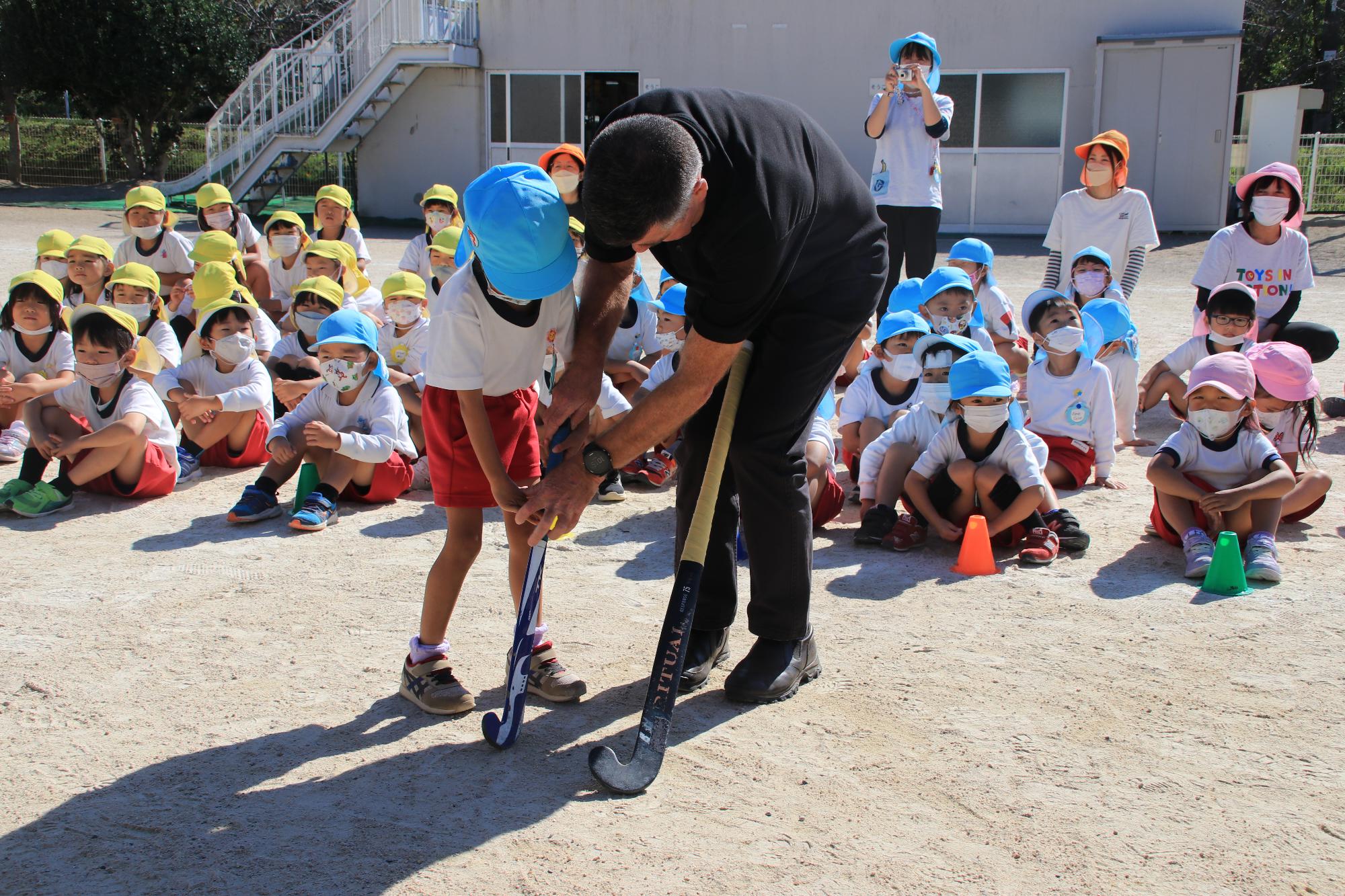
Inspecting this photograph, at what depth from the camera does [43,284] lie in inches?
241

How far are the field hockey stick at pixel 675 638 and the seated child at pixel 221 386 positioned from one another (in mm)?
3545

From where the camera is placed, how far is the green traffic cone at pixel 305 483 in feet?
17.0

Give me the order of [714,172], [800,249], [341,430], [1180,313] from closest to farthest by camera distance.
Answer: [714,172] < [800,249] < [341,430] < [1180,313]

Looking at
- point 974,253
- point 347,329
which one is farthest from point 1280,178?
point 347,329

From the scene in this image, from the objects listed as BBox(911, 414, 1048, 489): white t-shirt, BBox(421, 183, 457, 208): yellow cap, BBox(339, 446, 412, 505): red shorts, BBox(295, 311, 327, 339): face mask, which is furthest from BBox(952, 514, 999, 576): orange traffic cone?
BBox(421, 183, 457, 208): yellow cap

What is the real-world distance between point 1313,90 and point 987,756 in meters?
20.6

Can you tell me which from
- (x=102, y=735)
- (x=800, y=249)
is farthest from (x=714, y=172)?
(x=102, y=735)

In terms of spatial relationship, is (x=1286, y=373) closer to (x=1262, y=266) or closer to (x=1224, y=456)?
(x=1224, y=456)

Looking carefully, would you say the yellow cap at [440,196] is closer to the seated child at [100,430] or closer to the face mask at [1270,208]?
the seated child at [100,430]

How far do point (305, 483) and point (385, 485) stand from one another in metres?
0.37

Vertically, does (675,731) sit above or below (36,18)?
below

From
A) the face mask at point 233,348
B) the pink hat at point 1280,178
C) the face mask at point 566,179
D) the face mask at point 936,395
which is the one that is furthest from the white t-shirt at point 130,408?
the pink hat at point 1280,178

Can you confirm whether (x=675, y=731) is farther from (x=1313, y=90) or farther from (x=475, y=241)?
(x=1313, y=90)

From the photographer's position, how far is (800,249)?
295 centimetres
